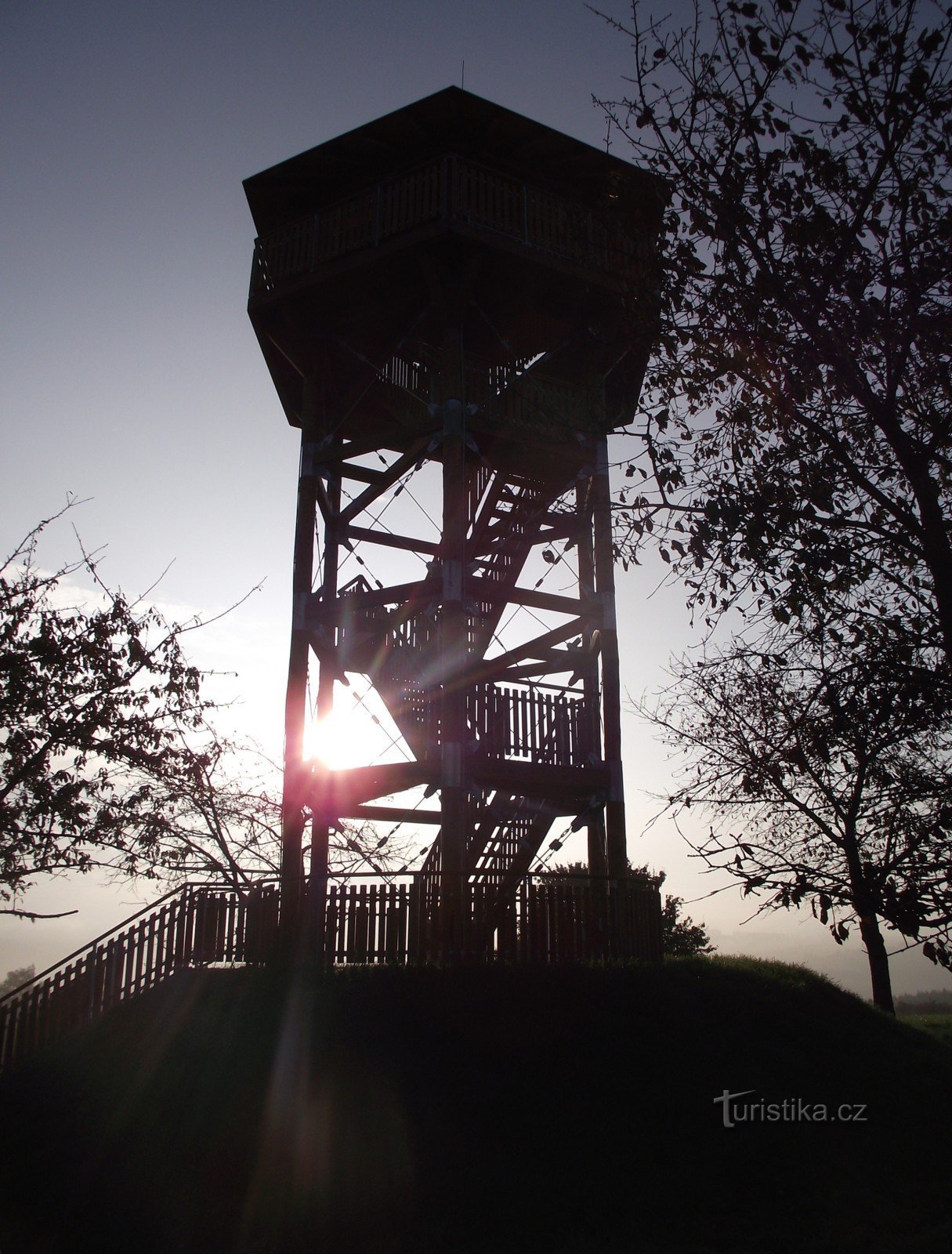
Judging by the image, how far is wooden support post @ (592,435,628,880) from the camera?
16.0 meters

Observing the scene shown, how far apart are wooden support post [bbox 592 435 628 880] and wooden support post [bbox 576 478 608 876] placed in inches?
6.6

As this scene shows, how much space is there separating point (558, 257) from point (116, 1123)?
13948mm

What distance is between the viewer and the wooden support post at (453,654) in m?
12.9

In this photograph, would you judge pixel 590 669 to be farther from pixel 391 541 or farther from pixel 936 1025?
pixel 936 1025

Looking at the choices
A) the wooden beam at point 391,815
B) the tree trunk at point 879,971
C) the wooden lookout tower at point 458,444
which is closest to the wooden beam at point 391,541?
the wooden lookout tower at point 458,444

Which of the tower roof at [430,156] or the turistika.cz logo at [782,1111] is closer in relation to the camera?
the turistika.cz logo at [782,1111]

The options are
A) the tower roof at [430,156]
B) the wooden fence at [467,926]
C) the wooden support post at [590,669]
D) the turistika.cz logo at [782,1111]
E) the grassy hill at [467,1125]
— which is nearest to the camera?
the grassy hill at [467,1125]

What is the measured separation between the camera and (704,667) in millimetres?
8984

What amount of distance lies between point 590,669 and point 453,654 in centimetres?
312

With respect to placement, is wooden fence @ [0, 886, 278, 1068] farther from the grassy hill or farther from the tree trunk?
the tree trunk

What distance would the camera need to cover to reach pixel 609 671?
16.8 m

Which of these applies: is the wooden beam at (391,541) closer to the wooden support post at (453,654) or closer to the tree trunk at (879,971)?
the wooden support post at (453,654)

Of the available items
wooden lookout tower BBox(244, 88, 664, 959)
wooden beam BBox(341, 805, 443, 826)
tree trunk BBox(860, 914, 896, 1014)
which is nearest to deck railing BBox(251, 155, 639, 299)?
wooden lookout tower BBox(244, 88, 664, 959)

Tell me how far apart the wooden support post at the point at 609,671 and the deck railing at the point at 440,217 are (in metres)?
3.53
